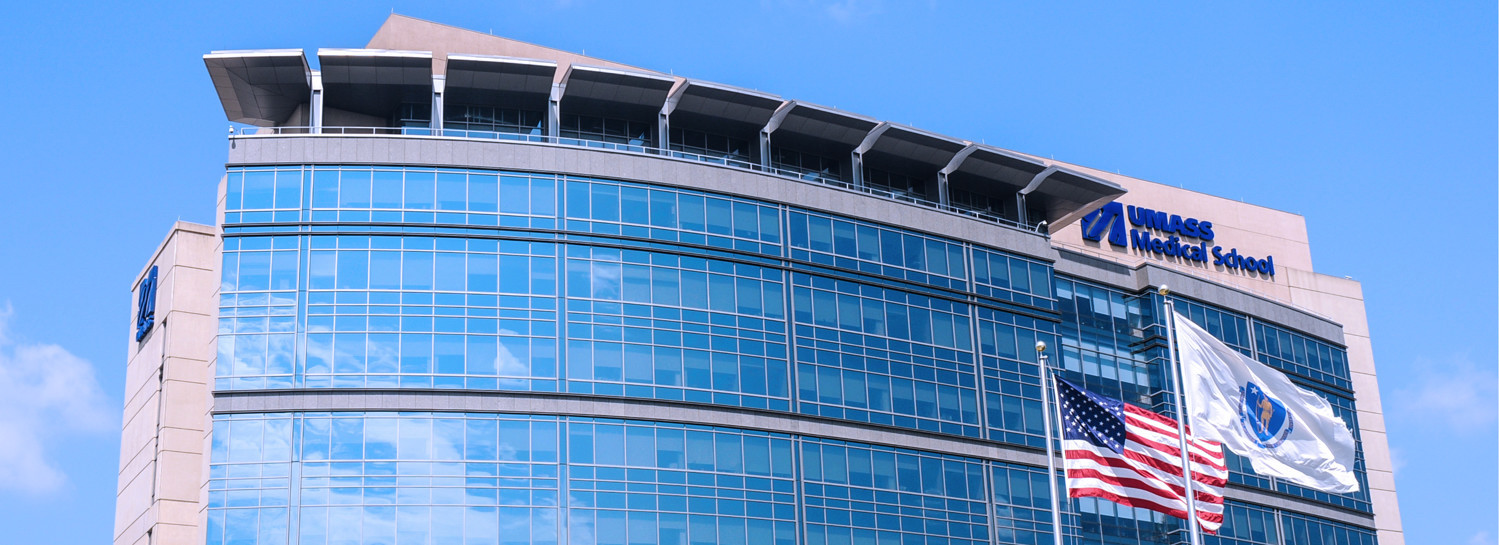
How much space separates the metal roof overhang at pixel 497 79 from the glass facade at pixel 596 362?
122cm

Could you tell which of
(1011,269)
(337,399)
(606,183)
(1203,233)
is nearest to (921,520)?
(1011,269)

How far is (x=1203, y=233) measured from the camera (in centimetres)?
8056

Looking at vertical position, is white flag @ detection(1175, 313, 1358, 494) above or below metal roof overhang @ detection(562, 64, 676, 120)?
below

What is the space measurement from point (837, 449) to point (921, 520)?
407cm

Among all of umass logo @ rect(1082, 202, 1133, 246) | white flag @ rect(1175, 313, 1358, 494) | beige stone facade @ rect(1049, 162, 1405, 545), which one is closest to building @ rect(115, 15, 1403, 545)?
umass logo @ rect(1082, 202, 1133, 246)

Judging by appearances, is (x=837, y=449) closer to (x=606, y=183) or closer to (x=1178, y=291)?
(x=606, y=183)

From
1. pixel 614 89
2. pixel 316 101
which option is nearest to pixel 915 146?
pixel 614 89

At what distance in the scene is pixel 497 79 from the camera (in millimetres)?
60438

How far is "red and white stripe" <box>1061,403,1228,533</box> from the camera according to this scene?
4075 cm

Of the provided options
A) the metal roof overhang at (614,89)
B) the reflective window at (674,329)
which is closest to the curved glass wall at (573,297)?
the reflective window at (674,329)

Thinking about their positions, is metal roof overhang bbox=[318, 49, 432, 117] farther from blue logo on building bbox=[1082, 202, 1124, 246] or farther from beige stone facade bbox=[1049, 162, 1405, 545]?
blue logo on building bbox=[1082, 202, 1124, 246]

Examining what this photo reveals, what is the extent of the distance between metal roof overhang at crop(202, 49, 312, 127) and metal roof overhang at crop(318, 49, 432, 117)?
0.91m

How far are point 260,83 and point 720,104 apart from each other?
55.2 feet

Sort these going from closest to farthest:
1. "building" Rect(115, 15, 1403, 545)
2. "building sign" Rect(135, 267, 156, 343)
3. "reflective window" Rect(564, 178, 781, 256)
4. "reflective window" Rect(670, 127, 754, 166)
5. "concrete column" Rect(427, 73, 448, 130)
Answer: "building" Rect(115, 15, 1403, 545) < "reflective window" Rect(564, 178, 781, 256) < "concrete column" Rect(427, 73, 448, 130) < "building sign" Rect(135, 267, 156, 343) < "reflective window" Rect(670, 127, 754, 166)
